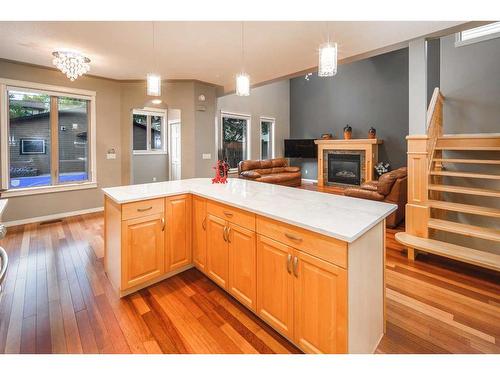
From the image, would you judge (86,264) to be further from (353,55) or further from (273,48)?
(353,55)

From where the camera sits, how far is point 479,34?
13.3ft

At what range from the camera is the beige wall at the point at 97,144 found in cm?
411

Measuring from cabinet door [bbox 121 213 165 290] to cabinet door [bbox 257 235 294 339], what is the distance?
1025 mm

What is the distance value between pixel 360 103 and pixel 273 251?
296 inches

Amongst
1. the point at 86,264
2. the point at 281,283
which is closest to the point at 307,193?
the point at 281,283

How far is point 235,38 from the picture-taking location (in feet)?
10.5

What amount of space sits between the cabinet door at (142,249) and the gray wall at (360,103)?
6.90 m

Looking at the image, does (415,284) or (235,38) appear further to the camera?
(235,38)

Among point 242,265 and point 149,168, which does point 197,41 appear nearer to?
point 242,265

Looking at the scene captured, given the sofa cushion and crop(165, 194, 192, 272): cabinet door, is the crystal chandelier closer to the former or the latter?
crop(165, 194, 192, 272): cabinet door

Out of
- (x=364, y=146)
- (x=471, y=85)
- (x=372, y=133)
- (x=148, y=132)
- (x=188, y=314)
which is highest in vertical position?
(x=471, y=85)

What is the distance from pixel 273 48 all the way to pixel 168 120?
5.00 m

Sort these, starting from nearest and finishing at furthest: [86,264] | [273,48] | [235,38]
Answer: [86,264], [235,38], [273,48]

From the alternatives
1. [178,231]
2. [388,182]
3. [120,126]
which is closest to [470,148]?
[388,182]
